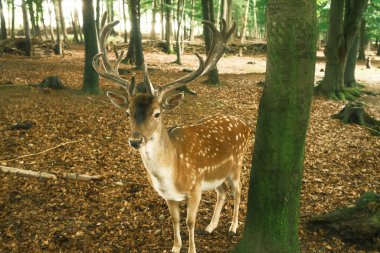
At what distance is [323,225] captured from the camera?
498cm

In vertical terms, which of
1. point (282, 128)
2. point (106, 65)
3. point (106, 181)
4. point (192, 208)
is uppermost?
point (106, 65)

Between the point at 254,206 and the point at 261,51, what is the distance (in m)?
34.8

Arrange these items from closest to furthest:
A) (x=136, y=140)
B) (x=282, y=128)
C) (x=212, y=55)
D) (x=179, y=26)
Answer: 1. (x=282, y=128)
2. (x=136, y=140)
3. (x=212, y=55)
4. (x=179, y=26)

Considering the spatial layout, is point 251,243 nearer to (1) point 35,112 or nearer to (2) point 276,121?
(2) point 276,121

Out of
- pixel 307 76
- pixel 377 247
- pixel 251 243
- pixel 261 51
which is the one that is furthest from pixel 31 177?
pixel 261 51

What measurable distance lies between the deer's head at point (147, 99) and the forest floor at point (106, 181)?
72.3 inches

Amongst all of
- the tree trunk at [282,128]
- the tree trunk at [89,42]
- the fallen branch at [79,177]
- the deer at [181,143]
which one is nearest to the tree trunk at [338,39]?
the tree trunk at [89,42]

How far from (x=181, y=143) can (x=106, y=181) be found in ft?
7.87

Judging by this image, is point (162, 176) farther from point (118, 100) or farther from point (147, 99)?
point (118, 100)

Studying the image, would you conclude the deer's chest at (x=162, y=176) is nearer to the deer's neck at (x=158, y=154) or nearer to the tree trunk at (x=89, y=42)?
the deer's neck at (x=158, y=154)

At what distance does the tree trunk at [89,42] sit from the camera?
1155 cm

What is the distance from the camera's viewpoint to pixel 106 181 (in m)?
6.47

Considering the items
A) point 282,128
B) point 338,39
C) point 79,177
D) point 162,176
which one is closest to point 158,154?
point 162,176

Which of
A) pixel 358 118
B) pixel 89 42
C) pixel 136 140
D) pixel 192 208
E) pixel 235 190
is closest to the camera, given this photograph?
pixel 136 140
